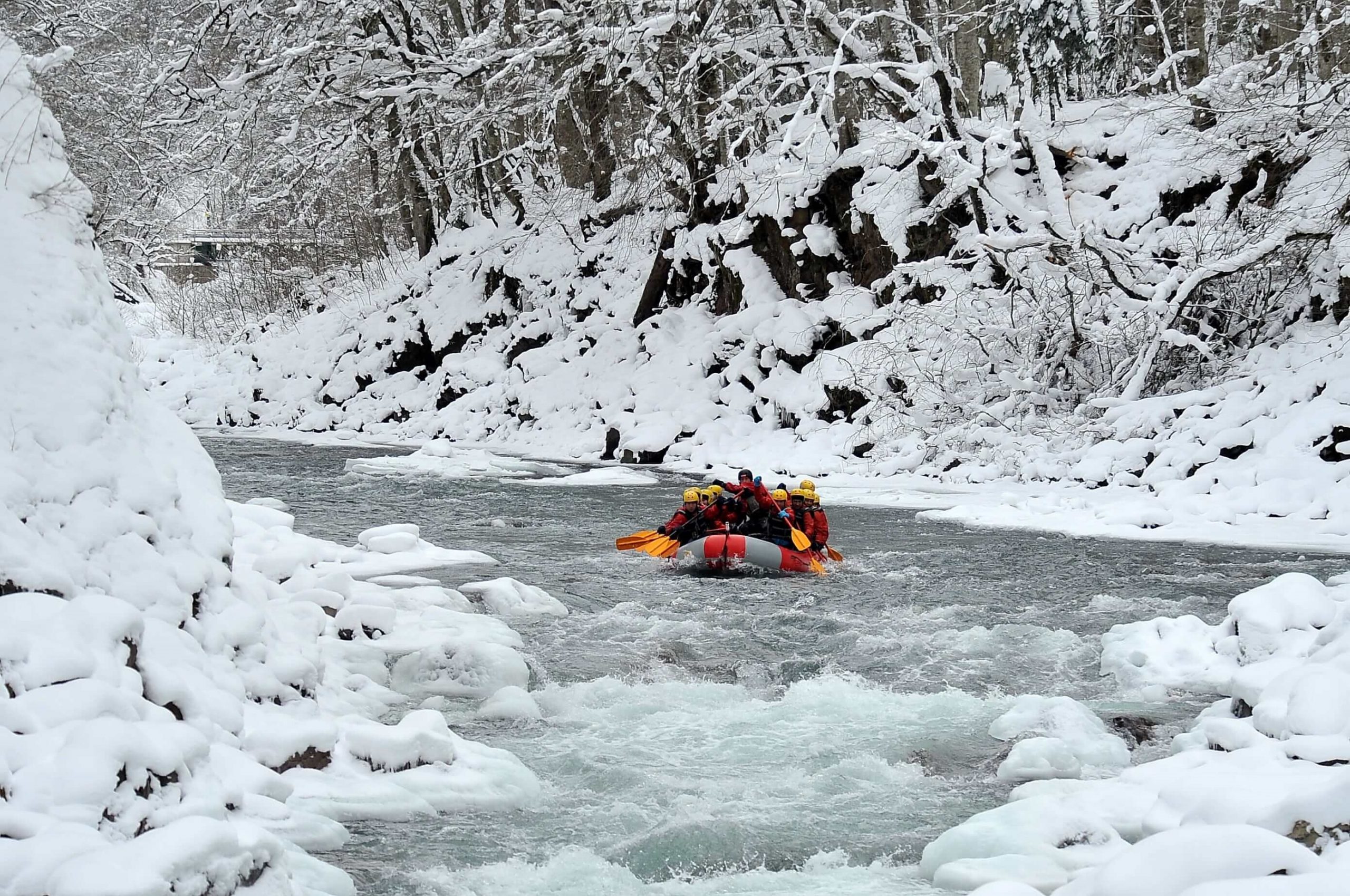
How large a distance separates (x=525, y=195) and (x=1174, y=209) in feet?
45.0

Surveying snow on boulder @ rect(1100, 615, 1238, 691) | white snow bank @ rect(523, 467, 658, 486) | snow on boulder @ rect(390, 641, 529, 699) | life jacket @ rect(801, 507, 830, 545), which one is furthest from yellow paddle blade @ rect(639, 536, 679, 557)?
white snow bank @ rect(523, 467, 658, 486)

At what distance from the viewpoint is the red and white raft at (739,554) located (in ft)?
32.1

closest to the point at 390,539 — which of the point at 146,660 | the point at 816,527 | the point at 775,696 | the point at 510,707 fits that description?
the point at 816,527

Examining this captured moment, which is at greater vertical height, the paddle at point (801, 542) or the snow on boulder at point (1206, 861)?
the snow on boulder at point (1206, 861)

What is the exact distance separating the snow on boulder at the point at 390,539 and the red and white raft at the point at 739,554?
2126 millimetres

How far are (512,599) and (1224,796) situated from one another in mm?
5145

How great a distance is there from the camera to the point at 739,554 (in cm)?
980

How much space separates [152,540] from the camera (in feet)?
16.2

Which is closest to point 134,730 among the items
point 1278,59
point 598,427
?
point 1278,59

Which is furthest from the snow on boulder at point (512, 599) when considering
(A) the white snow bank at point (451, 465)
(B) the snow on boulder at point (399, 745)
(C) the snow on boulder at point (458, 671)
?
(A) the white snow bank at point (451, 465)

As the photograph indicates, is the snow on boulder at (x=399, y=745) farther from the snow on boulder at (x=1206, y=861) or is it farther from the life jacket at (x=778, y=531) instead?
the life jacket at (x=778, y=531)

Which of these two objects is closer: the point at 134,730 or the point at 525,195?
the point at 134,730

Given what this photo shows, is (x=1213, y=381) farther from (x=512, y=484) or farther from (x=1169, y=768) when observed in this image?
(x=1169, y=768)

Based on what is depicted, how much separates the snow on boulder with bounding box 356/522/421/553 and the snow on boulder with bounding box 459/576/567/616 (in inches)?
47.6
